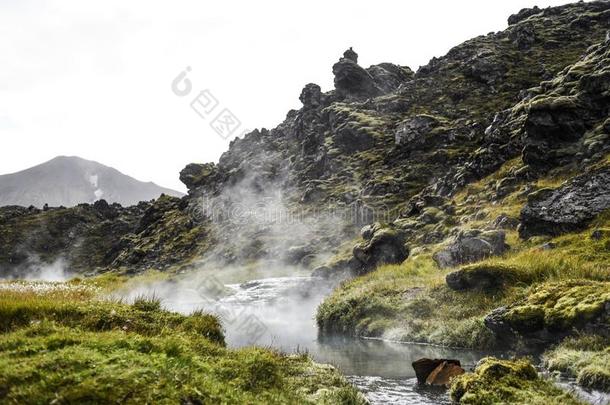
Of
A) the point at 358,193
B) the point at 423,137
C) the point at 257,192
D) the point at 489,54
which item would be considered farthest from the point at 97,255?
the point at 489,54

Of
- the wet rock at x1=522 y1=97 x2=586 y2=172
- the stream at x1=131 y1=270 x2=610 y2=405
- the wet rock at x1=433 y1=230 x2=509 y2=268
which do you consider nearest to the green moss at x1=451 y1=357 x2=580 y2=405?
the stream at x1=131 y1=270 x2=610 y2=405

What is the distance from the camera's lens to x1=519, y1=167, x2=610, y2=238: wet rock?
116 ft

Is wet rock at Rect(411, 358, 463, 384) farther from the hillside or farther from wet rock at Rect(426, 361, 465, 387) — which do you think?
the hillside

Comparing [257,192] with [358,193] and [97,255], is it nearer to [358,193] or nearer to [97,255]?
[358,193]

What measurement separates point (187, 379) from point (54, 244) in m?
203

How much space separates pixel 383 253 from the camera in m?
52.4

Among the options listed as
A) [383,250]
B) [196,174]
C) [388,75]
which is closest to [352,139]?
[388,75]

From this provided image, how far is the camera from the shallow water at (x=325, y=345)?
18.2 meters

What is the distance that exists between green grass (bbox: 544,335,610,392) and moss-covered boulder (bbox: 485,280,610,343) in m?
0.71

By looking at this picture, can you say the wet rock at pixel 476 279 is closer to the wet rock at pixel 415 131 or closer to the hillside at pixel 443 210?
the hillside at pixel 443 210

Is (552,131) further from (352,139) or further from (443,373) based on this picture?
(352,139)

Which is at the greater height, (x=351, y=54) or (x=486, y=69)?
(x=351, y=54)

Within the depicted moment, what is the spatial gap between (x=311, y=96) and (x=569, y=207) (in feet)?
453

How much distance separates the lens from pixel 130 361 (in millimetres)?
11430
